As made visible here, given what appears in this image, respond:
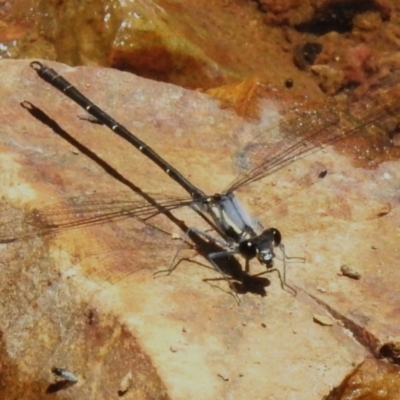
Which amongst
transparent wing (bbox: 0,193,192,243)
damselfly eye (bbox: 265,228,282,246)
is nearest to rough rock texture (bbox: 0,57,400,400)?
transparent wing (bbox: 0,193,192,243)

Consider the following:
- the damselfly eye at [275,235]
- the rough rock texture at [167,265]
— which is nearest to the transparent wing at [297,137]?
the rough rock texture at [167,265]

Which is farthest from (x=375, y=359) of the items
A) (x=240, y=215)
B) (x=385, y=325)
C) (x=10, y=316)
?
(x=10, y=316)

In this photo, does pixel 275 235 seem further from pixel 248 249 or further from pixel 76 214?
pixel 76 214

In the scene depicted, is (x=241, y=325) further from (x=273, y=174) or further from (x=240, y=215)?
(x=273, y=174)

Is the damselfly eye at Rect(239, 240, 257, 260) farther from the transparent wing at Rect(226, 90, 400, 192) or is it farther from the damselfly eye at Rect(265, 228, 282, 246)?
the transparent wing at Rect(226, 90, 400, 192)

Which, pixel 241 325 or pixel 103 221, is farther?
pixel 103 221

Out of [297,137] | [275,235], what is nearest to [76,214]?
[275,235]
